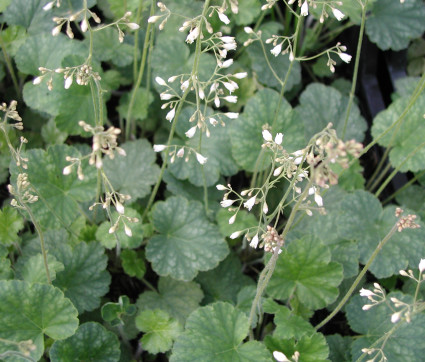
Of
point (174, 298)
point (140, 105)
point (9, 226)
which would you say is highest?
point (140, 105)

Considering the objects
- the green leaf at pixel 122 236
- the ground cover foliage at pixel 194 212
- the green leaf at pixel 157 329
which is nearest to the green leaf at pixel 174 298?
the ground cover foliage at pixel 194 212

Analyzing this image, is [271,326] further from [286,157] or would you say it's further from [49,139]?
[49,139]

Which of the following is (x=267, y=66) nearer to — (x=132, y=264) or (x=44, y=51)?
(x=44, y=51)

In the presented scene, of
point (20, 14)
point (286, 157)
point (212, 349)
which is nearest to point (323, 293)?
point (212, 349)

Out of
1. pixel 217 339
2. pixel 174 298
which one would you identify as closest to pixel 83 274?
pixel 174 298

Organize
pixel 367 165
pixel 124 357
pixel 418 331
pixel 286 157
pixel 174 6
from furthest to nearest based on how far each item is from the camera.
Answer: pixel 367 165
pixel 174 6
pixel 124 357
pixel 418 331
pixel 286 157

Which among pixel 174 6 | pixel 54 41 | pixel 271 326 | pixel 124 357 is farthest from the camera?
pixel 174 6
